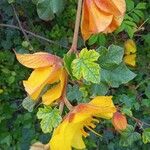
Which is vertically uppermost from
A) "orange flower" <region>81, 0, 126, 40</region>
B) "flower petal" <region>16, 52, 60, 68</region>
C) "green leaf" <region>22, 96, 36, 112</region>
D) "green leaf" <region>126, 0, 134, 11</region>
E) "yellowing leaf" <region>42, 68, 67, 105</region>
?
"orange flower" <region>81, 0, 126, 40</region>

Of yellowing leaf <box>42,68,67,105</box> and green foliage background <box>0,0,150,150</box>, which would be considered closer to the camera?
yellowing leaf <box>42,68,67,105</box>

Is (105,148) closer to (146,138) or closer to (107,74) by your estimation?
(146,138)

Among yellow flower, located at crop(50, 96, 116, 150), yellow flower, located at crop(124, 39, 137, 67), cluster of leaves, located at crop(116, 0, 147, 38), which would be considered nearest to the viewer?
yellow flower, located at crop(50, 96, 116, 150)

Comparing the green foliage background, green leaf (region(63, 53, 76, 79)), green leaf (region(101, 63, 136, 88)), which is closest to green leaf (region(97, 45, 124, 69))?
green leaf (region(101, 63, 136, 88))

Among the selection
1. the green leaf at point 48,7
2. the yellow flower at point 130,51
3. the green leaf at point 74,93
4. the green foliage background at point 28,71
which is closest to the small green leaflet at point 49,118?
the green leaf at point 48,7

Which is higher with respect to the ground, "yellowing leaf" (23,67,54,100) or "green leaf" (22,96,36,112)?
"yellowing leaf" (23,67,54,100)

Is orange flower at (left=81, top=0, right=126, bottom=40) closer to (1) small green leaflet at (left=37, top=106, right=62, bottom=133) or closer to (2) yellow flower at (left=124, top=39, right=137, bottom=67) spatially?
(1) small green leaflet at (left=37, top=106, right=62, bottom=133)

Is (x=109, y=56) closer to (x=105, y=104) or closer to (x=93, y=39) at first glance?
(x=105, y=104)
